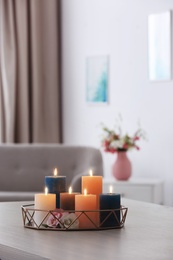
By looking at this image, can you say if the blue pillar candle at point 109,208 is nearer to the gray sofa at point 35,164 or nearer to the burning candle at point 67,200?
the burning candle at point 67,200

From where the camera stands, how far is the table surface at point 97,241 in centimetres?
187

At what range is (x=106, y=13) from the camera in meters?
6.23

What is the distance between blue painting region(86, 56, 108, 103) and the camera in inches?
245

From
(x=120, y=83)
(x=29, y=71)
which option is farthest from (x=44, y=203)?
(x=29, y=71)

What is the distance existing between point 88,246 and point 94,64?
14.5ft

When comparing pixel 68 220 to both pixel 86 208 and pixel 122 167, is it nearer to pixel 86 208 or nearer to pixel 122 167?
pixel 86 208

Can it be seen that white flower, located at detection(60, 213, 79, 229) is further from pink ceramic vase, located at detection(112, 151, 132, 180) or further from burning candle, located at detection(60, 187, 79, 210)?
pink ceramic vase, located at detection(112, 151, 132, 180)

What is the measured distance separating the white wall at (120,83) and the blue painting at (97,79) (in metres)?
0.06

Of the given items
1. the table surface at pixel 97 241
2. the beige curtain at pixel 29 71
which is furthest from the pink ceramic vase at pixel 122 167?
the table surface at pixel 97 241

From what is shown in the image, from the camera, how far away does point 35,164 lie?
17.9 feet

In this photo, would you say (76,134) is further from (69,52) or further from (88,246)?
(88,246)

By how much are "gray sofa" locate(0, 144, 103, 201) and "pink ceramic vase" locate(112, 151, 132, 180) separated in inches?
17.1

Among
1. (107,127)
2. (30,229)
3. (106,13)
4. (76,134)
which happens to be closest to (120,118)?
(107,127)

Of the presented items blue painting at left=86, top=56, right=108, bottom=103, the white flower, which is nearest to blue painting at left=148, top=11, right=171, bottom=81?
blue painting at left=86, top=56, right=108, bottom=103
